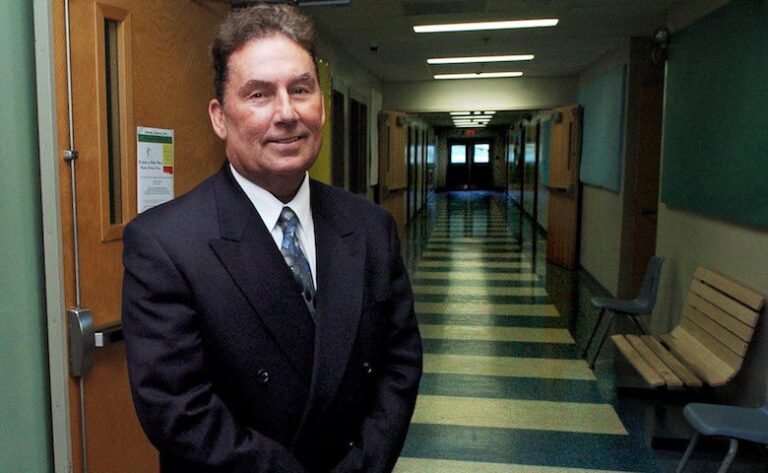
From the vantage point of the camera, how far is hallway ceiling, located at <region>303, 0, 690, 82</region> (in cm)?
523

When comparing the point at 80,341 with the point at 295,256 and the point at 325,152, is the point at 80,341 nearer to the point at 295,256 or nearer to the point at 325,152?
the point at 295,256

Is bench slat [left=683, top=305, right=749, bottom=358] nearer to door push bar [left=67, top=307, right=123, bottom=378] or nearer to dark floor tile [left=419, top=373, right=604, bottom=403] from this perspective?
dark floor tile [left=419, top=373, right=604, bottom=403]

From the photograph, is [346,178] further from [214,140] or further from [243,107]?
[243,107]

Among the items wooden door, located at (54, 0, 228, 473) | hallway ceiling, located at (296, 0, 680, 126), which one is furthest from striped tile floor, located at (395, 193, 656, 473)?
hallway ceiling, located at (296, 0, 680, 126)

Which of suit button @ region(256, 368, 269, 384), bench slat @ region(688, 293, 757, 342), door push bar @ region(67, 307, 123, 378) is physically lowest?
bench slat @ region(688, 293, 757, 342)

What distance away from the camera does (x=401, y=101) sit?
10.7 m

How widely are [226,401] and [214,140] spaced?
1.72 m

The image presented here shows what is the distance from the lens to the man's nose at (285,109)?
1128 mm

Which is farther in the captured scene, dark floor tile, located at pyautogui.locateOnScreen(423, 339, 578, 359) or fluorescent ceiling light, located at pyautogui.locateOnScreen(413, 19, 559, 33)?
fluorescent ceiling light, located at pyautogui.locateOnScreen(413, 19, 559, 33)

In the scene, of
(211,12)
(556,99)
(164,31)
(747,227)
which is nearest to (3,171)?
(164,31)

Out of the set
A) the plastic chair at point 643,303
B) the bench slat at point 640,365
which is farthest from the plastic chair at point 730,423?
the plastic chair at point 643,303

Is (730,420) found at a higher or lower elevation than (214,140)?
lower

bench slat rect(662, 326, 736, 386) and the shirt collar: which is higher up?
the shirt collar

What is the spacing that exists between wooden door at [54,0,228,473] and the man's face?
3.16 feet
